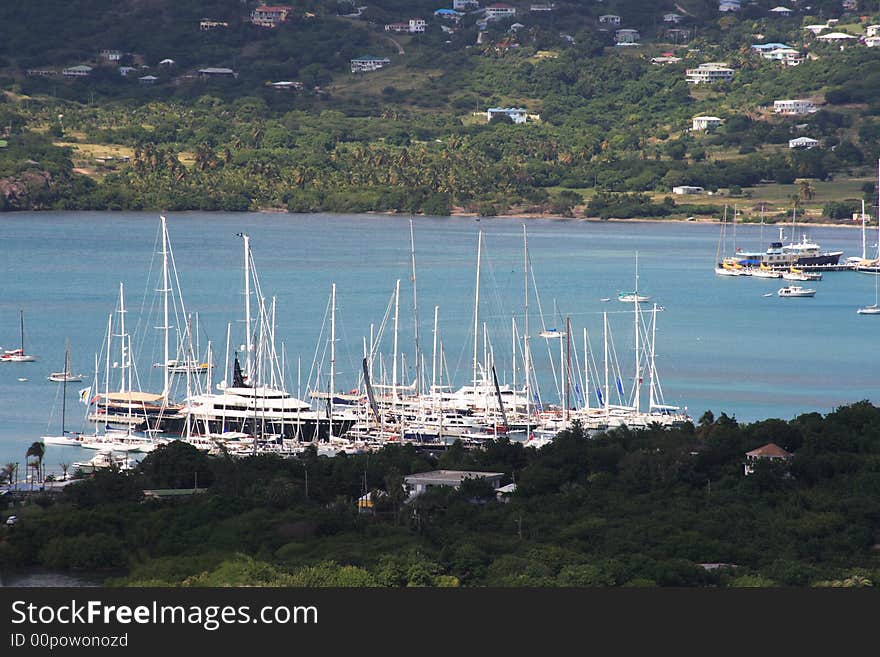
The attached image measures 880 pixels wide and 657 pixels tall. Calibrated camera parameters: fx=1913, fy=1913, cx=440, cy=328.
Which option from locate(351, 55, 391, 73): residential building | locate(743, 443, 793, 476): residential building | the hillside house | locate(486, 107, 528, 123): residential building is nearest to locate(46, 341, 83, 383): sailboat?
locate(743, 443, 793, 476): residential building

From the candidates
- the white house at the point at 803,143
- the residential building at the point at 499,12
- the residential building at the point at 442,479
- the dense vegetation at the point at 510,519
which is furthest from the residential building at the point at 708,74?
the residential building at the point at 442,479

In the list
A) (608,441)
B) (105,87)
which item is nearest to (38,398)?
(608,441)

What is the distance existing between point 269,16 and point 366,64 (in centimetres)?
1546

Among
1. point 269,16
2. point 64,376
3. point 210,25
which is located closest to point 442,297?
point 64,376

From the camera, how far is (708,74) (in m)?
132

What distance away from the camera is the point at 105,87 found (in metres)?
132

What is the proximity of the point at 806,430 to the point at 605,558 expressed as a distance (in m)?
8.45

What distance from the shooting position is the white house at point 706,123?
117m

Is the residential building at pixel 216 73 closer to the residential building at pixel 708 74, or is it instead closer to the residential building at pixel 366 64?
the residential building at pixel 366 64

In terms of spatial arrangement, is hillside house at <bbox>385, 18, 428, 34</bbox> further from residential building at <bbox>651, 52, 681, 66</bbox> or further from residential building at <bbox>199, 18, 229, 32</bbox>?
residential building at <bbox>651, 52, 681, 66</bbox>

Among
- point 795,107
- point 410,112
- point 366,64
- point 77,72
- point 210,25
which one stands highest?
point 210,25

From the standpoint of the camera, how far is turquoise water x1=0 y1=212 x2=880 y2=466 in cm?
4572

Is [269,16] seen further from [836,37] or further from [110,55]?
[836,37]

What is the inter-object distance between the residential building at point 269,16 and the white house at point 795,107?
158ft
